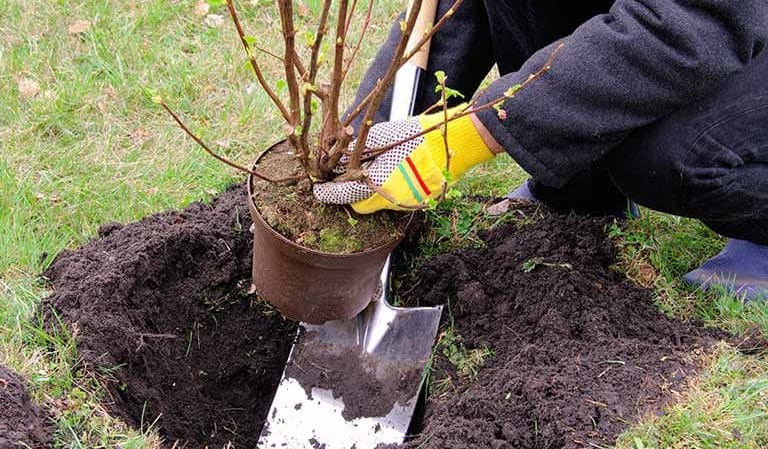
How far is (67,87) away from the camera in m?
3.21

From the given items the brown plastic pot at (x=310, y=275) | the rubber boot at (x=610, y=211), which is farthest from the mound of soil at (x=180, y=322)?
the rubber boot at (x=610, y=211)

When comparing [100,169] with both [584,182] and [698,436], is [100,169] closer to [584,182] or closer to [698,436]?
[584,182]

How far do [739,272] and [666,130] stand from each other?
1.87 ft

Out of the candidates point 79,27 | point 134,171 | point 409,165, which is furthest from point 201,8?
point 409,165

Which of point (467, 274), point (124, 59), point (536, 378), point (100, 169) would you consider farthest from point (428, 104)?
point (124, 59)

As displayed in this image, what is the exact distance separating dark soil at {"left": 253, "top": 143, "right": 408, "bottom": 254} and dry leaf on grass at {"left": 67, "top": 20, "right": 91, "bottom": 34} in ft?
6.27

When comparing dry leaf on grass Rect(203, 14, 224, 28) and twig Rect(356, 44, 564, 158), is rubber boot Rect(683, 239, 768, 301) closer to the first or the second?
twig Rect(356, 44, 564, 158)

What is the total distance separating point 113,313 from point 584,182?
140 centimetres

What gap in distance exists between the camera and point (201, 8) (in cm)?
374

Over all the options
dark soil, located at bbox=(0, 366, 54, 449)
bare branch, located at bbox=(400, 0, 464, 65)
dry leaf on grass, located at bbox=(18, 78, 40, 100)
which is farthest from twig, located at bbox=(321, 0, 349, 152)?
Answer: dry leaf on grass, located at bbox=(18, 78, 40, 100)

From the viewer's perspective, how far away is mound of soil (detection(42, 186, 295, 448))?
208 cm

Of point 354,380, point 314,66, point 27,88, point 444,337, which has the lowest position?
point 354,380

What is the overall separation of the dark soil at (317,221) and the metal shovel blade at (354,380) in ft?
1.26

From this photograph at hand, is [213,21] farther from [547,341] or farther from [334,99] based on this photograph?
[547,341]
